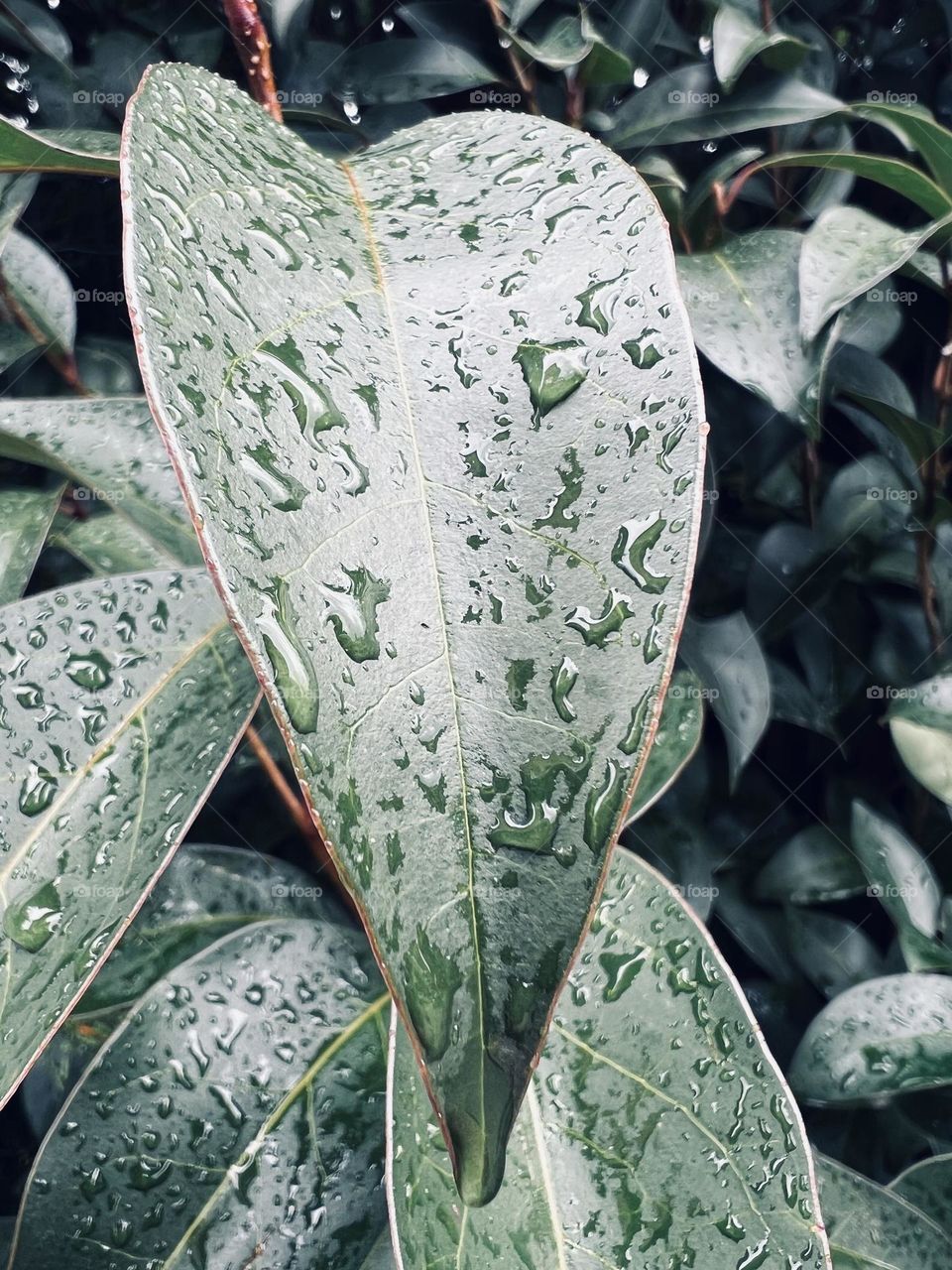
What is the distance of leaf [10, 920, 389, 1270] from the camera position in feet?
1.38

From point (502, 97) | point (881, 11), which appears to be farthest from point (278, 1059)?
point (881, 11)

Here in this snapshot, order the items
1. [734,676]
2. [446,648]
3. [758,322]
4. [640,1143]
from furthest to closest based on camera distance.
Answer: [734,676], [758,322], [640,1143], [446,648]

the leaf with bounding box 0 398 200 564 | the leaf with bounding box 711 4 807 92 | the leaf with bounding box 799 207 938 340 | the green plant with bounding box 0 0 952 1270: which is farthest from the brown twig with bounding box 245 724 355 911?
the leaf with bounding box 711 4 807 92

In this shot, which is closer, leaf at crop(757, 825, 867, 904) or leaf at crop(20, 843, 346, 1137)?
leaf at crop(20, 843, 346, 1137)

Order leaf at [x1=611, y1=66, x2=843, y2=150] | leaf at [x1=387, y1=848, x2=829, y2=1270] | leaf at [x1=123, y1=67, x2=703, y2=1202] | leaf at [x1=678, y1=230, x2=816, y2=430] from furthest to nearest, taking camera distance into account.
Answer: leaf at [x1=611, y1=66, x2=843, y2=150] → leaf at [x1=678, y1=230, x2=816, y2=430] → leaf at [x1=387, y1=848, x2=829, y2=1270] → leaf at [x1=123, y1=67, x2=703, y2=1202]

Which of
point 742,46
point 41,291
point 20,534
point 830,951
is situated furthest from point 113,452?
point 830,951

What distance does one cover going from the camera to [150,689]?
16.9 inches

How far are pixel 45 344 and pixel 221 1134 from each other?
0.50 m

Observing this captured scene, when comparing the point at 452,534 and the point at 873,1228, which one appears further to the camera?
the point at 873,1228

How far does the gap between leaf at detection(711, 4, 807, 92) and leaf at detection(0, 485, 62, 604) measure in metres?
0.48

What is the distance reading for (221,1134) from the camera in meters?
0.43

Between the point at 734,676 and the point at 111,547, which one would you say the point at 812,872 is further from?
the point at 111,547

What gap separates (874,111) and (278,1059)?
1.99 ft

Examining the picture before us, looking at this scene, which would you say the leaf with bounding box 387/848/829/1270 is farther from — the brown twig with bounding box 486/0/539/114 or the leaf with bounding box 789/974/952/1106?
the brown twig with bounding box 486/0/539/114
